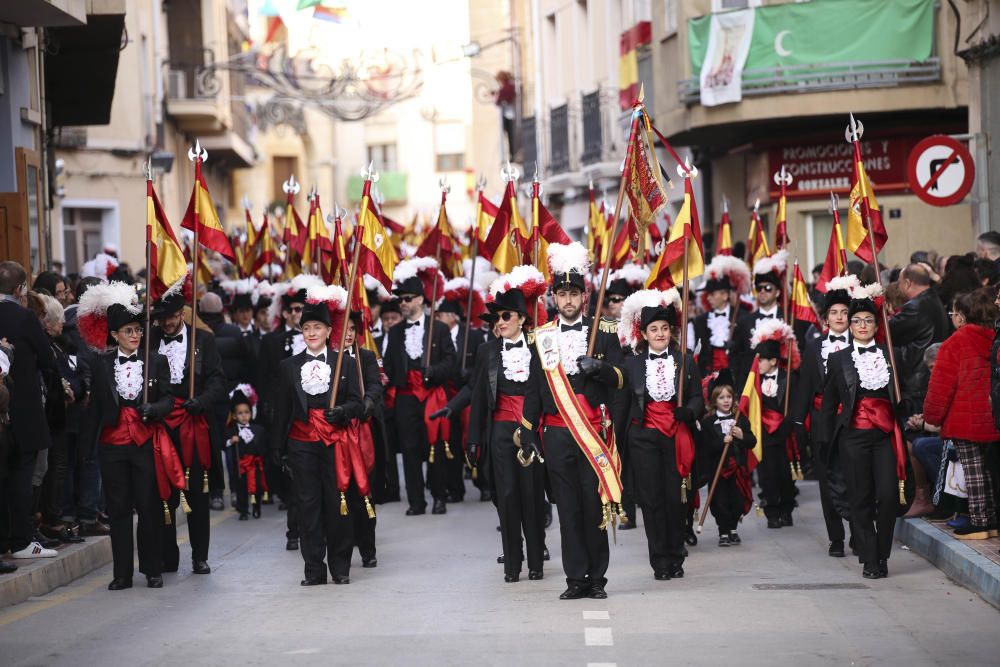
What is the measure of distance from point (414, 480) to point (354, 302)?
307cm

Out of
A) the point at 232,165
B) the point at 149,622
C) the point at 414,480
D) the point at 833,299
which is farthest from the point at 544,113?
the point at 149,622

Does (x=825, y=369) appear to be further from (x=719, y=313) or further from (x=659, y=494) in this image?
(x=719, y=313)

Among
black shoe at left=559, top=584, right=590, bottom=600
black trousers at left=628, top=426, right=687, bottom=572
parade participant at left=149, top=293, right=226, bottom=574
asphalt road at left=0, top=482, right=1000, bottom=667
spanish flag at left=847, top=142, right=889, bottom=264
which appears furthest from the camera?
spanish flag at left=847, top=142, right=889, bottom=264

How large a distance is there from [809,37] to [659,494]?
14436 mm

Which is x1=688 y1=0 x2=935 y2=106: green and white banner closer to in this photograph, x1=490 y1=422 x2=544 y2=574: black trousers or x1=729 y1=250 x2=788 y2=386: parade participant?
x1=729 y1=250 x2=788 y2=386: parade participant

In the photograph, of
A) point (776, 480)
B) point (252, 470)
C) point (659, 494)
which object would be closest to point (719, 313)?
point (776, 480)

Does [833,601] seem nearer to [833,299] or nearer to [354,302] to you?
[833,299]

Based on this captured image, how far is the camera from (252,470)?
15891 mm

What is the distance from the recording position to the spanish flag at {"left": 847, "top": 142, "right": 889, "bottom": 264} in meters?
13.5

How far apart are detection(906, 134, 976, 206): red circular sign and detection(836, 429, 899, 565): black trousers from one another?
5.62m

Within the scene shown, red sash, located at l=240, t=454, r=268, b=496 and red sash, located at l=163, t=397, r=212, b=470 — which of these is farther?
red sash, located at l=240, t=454, r=268, b=496

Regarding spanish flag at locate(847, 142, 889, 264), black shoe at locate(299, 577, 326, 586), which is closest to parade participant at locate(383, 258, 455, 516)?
spanish flag at locate(847, 142, 889, 264)

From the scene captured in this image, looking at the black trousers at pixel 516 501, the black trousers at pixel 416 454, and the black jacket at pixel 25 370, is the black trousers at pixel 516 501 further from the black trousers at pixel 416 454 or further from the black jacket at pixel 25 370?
the black trousers at pixel 416 454

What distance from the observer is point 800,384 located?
12422mm
